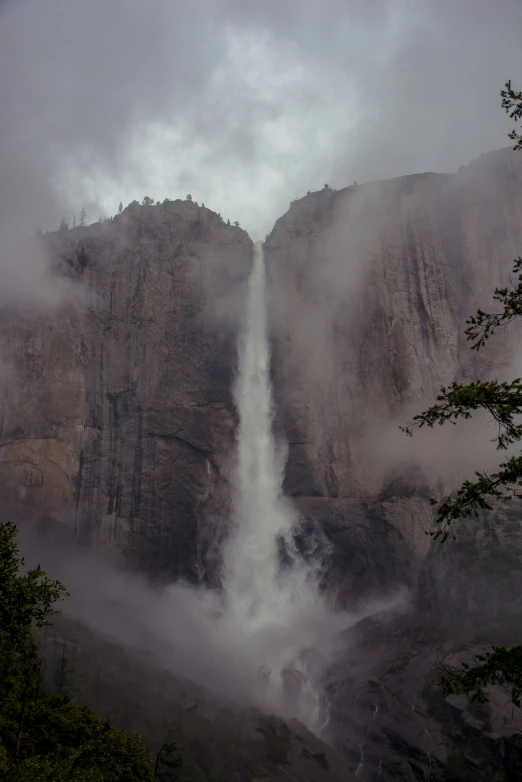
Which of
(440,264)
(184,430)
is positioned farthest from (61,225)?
(440,264)

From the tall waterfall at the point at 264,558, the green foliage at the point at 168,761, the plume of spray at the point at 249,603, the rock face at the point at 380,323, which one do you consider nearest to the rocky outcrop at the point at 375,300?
the rock face at the point at 380,323

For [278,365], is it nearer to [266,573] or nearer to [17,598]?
A: [266,573]

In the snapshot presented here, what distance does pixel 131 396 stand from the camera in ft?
265

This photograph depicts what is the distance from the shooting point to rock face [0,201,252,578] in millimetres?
76938

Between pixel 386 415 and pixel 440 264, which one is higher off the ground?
pixel 440 264

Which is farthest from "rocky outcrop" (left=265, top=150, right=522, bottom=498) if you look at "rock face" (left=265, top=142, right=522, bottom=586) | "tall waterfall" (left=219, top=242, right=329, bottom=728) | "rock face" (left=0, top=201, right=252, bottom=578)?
"rock face" (left=0, top=201, right=252, bottom=578)

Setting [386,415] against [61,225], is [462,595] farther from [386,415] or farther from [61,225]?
[61,225]

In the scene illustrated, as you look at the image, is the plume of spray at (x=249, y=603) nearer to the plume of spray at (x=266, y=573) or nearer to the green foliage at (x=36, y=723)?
the plume of spray at (x=266, y=573)

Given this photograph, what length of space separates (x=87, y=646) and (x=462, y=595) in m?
42.4

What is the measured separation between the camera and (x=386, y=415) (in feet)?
252

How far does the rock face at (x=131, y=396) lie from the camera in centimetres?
7694

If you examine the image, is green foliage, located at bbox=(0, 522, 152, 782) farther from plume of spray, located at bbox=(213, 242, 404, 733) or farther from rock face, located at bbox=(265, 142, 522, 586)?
rock face, located at bbox=(265, 142, 522, 586)

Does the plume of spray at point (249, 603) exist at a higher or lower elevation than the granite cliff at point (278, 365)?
lower

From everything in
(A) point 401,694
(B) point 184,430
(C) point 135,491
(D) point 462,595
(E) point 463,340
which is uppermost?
(E) point 463,340
